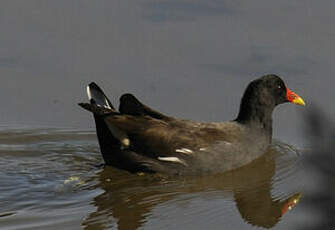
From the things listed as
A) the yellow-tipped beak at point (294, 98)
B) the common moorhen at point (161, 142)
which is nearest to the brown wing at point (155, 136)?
the common moorhen at point (161, 142)

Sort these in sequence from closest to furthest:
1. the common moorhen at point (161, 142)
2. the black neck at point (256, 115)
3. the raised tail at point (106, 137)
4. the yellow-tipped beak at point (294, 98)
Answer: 1. the common moorhen at point (161, 142)
2. the raised tail at point (106, 137)
3. the black neck at point (256, 115)
4. the yellow-tipped beak at point (294, 98)

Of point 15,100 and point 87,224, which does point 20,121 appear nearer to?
point 15,100

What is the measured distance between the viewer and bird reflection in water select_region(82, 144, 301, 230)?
439 centimetres

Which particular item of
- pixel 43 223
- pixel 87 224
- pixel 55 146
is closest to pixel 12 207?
pixel 43 223

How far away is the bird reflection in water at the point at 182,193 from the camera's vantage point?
14.4 ft

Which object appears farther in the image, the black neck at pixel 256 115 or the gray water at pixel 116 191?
the black neck at pixel 256 115

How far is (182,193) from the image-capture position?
17.3 ft

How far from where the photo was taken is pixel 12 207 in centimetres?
464

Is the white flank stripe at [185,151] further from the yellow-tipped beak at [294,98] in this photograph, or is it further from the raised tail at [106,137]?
the yellow-tipped beak at [294,98]

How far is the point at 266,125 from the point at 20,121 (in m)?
3.01

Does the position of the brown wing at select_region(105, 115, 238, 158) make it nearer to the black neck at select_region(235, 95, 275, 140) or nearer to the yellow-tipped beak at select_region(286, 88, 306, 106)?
the black neck at select_region(235, 95, 275, 140)

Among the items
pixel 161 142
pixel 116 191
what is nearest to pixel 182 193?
pixel 116 191

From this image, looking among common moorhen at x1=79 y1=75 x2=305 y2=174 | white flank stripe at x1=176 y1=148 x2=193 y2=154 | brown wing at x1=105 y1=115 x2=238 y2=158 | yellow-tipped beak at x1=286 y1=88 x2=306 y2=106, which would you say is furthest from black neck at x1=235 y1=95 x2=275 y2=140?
white flank stripe at x1=176 y1=148 x2=193 y2=154

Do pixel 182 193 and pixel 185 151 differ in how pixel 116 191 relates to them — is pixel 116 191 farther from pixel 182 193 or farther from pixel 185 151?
pixel 185 151
